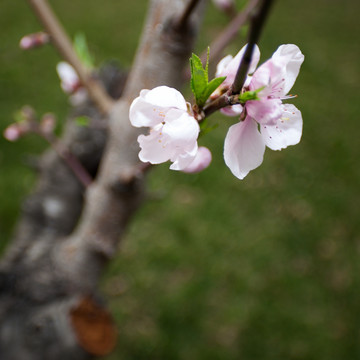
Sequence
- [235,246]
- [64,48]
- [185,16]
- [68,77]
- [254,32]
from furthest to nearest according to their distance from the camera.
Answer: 1. [235,246]
2. [68,77]
3. [64,48]
4. [185,16]
5. [254,32]

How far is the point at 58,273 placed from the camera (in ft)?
4.58

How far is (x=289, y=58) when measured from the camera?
0.59 m

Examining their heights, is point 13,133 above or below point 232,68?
below

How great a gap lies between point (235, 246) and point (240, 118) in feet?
7.05

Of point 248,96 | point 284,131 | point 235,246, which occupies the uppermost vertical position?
point 248,96

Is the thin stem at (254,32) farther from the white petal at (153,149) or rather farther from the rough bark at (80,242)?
the rough bark at (80,242)

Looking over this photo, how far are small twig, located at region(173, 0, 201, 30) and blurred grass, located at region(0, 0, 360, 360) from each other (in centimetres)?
A: 60

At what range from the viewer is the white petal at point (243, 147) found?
65cm

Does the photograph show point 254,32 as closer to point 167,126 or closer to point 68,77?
point 167,126

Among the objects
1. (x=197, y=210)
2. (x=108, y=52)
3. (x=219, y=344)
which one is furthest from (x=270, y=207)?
(x=108, y=52)

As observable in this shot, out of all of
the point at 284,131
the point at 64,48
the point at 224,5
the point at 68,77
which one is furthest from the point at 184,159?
the point at 224,5

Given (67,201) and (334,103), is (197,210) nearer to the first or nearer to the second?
(67,201)

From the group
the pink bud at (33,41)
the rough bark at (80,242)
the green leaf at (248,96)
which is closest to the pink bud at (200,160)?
the green leaf at (248,96)

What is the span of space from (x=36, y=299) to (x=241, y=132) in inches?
40.8
